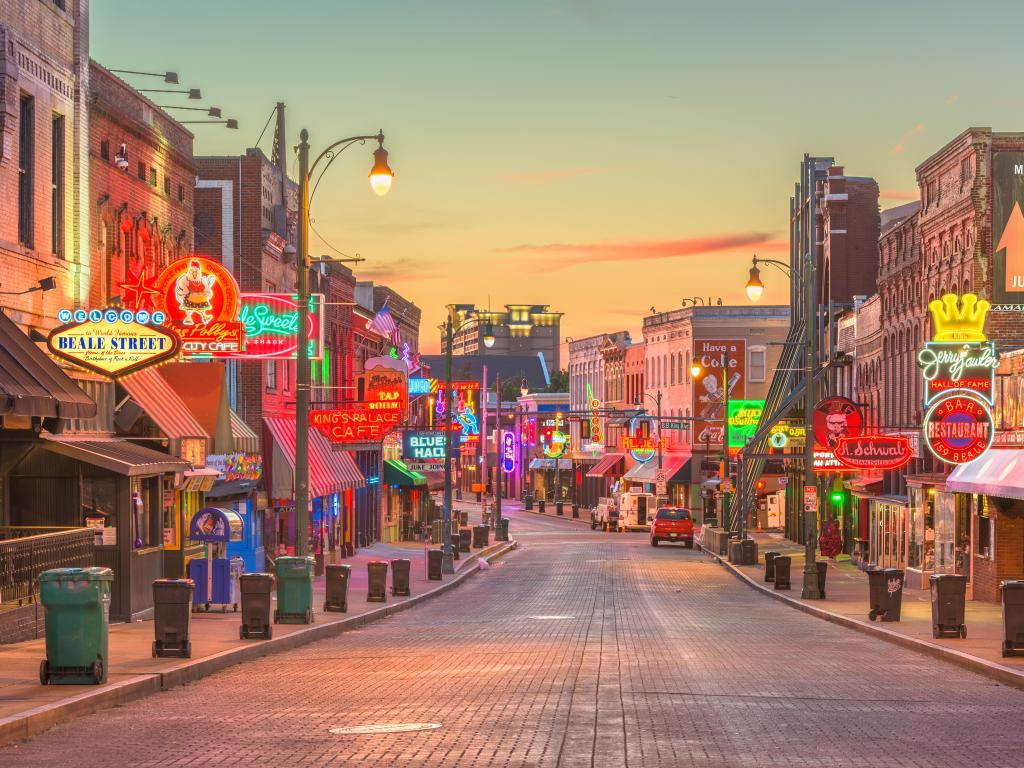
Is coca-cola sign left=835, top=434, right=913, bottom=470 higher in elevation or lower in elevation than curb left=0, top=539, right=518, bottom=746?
higher

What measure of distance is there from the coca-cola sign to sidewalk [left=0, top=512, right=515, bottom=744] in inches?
490

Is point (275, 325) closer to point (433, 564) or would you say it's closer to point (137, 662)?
point (137, 662)

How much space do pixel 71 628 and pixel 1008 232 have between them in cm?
2886

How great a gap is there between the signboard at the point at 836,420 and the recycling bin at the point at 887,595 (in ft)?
61.4

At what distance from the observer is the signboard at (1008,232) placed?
39.6m

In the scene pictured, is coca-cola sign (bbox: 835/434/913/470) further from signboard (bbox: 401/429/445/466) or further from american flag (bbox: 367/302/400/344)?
american flag (bbox: 367/302/400/344)

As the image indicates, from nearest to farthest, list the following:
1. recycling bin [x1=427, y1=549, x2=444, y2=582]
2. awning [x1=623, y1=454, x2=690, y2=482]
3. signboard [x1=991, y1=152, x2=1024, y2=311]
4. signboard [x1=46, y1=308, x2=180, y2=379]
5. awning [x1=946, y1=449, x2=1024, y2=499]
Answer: signboard [x1=46, y1=308, x2=180, y2=379], awning [x1=946, y1=449, x2=1024, y2=499], signboard [x1=991, y1=152, x2=1024, y2=311], recycling bin [x1=427, y1=549, x2=444, y2=582], awning [x1=623, y1=454, x2=690, y2=482]

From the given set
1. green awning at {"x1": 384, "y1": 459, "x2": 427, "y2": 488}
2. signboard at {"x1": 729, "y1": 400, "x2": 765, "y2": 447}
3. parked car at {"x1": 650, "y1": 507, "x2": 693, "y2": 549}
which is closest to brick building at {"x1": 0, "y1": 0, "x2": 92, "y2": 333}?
green awning at {"x1": 384, "y1": 459, "x2": 427, "y2": 488}

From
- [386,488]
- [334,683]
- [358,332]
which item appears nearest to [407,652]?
[334,683]

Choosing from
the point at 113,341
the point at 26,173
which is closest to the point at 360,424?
the point at 26,173

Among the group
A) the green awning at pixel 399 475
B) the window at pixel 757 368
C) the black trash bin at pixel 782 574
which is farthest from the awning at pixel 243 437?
the window at pixel 757 368

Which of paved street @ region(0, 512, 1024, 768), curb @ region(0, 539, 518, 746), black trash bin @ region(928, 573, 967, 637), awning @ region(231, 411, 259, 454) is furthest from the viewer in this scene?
awning @ region(231, 411, 259, 454)

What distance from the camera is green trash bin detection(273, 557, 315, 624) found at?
90.9 feet

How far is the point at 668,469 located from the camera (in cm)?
10250
